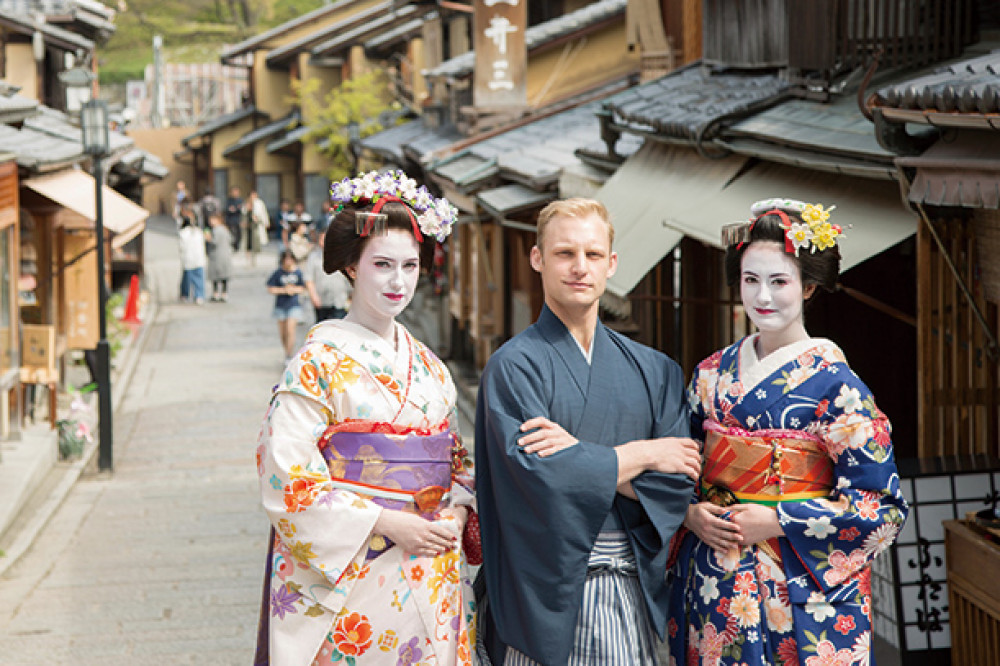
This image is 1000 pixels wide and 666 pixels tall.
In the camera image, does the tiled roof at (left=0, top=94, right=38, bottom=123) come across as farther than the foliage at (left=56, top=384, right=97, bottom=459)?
No

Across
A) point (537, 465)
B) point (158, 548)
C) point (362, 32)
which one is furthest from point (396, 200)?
point (362, 32)

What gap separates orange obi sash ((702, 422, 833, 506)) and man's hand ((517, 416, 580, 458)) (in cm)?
57

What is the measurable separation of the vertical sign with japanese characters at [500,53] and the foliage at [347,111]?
619 inches

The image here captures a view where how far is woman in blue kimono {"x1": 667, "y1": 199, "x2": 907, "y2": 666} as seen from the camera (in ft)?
13.6

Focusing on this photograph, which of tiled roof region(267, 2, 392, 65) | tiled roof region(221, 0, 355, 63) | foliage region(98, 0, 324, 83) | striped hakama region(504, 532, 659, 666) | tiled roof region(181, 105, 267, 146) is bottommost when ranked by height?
striped hakama region(504, 532, 659, 666)

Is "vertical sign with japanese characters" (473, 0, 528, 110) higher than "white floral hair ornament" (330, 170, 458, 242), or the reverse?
"vertical sign with japanese characters" (473, 0, 528, 110)

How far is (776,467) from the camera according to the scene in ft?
13.7

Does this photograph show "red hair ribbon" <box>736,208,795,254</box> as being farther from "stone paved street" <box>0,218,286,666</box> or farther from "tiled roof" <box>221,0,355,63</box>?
"tiled roof" <box>221,0,355,63</box>

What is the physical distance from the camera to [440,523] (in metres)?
4.40

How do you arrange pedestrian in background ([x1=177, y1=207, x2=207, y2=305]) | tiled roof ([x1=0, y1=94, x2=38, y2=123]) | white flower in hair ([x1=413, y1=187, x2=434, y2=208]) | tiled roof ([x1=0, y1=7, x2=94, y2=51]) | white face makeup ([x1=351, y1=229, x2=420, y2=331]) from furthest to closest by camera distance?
1. pedestrian in background ([x1=177, y1=207, x2=207, y2=305])
2. tiled roof ([x1=0, y1=7, x2=94, y2=51])
3. tiled roof ([x1=0, y1=94, x2=38, y2=123])
4. white flower in hair ([x1=413, y1=187, x2=434, y2=208])
5. white face makeup ([x1=351, y1=229, x2=420, y2=331])

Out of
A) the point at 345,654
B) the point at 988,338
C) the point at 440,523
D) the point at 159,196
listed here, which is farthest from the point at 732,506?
the point at 159,196

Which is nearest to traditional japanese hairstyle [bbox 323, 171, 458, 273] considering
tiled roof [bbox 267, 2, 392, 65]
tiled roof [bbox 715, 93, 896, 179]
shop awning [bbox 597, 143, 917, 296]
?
shop awning [bbox 597, 143, 917, 296]

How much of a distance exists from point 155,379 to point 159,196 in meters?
38.4

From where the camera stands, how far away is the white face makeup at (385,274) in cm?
442
